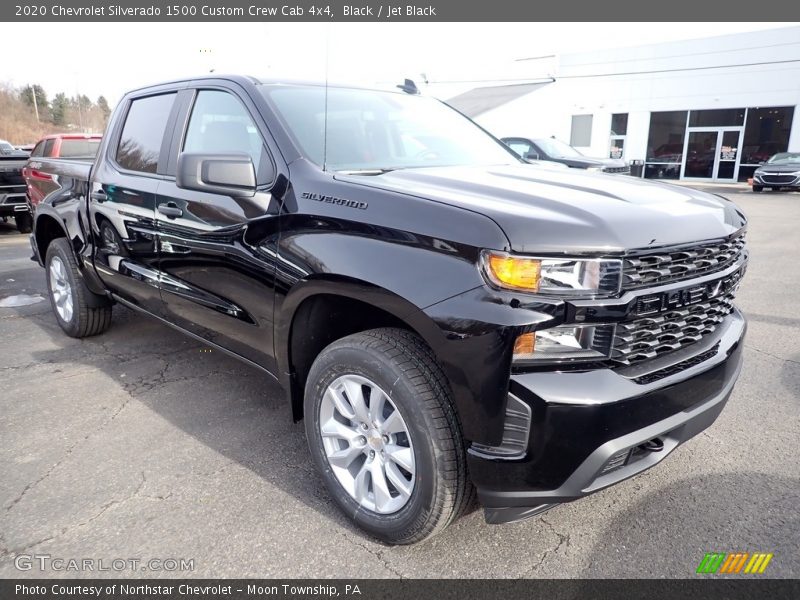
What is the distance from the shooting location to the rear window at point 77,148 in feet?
30.7

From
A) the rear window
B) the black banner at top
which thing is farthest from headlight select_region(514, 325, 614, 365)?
the rear window

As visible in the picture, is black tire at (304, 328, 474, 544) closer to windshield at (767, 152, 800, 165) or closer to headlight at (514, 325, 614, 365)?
headlight at (514, 325, 614, 365)

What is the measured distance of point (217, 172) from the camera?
251 centimetres

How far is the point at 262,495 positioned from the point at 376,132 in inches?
75.7

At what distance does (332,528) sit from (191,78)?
261 centimetres

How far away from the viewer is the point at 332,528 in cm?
245

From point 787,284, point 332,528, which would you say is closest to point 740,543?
point 332,528

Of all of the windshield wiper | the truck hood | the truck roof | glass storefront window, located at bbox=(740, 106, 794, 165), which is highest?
glass storefront window, located at bbox=(740, 106, 794, 165)

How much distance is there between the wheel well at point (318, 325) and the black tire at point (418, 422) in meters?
0.21

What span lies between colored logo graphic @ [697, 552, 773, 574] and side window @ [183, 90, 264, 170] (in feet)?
8.34

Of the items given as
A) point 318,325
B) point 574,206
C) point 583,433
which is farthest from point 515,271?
point 318,325

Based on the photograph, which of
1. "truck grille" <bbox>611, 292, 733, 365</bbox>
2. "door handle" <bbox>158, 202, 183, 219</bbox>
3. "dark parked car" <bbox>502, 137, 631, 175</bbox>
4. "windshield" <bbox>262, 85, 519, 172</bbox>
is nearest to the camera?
"truck grille" <bbox>611, 292, 733, 365</bbox>

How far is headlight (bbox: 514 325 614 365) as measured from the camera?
6.02 ft

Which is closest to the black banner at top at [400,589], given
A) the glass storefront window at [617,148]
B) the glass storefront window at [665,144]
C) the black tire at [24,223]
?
the black tire at [24,223]
